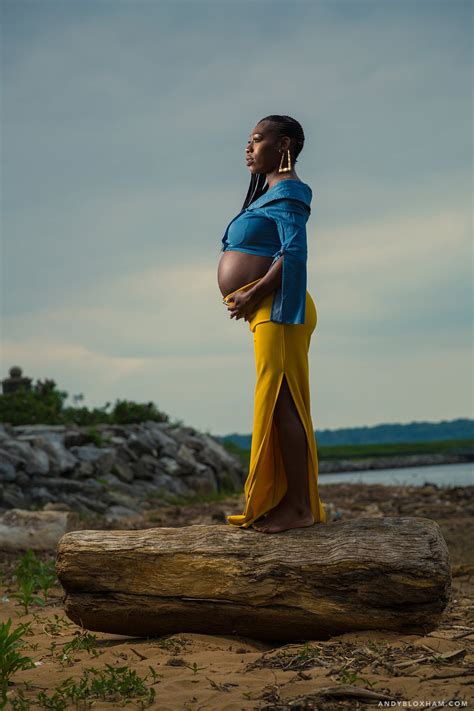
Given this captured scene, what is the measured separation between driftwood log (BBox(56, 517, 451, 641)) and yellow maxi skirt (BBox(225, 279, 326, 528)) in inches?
10.1

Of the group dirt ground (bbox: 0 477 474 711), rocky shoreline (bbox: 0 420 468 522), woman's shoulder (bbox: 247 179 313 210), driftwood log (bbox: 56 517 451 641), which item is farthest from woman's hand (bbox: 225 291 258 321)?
rocky shoreline (bbox: 0 420 468 522)

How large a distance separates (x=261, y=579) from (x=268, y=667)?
2.46 ft

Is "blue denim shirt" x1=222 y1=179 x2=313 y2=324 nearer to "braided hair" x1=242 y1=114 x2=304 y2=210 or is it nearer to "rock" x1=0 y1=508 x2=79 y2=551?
"braided hair" x1=242 y1=114 x2=304 y2=210

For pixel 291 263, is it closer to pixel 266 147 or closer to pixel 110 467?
pixel 266 147

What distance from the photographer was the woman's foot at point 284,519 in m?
5.58

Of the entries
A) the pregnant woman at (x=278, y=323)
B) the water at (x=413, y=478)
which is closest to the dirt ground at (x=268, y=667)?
the pregnant woman at (x=278, y=323)

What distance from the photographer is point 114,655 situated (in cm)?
520

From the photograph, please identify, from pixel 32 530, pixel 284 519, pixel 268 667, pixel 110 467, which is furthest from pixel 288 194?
pixel 110 467

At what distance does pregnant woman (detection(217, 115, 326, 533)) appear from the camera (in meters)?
5.54

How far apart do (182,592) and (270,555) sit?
25.7 inches

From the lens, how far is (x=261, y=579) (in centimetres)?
531

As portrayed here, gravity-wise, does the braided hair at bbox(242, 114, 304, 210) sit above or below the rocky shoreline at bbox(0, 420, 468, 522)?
above

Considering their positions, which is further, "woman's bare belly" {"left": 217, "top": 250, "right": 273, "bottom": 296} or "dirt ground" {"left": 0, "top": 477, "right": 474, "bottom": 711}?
"woman's bare belly" {"left": 217, "top": 250, "right": 273, "bottom": 296}

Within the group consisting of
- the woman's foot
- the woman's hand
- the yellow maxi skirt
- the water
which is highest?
the woman's hand
